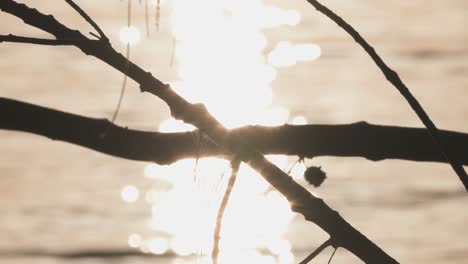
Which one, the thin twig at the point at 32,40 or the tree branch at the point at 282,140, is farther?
the tree branch at the point at 282,140

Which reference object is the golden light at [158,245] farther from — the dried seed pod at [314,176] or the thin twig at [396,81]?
the thin twig at [396,81]

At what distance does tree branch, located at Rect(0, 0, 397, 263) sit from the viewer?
0.96m

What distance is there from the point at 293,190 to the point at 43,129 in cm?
79

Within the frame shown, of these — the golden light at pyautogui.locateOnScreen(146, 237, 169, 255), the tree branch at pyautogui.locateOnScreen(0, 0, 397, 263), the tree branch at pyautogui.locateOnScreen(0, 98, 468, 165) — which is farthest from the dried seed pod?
the golden light at pyautogui.locateOnScreen(146, 237, 169, 255)

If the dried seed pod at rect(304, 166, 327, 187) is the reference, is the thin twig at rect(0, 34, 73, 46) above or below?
below

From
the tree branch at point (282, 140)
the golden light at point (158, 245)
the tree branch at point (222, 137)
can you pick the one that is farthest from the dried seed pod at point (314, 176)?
the golden light at point (158, 245)

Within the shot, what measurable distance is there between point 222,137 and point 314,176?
0.67 meters

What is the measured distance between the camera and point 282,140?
165 centimetres

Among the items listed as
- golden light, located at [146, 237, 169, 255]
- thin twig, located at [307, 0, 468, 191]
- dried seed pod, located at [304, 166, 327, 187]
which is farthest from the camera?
golden light, located at [146, 237, 169, 255]

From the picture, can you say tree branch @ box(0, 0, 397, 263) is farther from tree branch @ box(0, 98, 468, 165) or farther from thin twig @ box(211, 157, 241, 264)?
tree branch @ box(0, 98, 468, 165)

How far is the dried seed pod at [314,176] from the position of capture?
5.30ft

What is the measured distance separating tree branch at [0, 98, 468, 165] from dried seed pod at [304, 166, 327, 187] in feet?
0.10

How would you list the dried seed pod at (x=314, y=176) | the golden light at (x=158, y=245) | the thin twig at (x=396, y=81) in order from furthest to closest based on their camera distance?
1. the golden light at (x=158, y=245)
2. the dried seed pod at (x=314, y=176)
3. the thin twig at (x=396, y=81)

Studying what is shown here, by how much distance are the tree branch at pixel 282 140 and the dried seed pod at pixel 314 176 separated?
31 millimetres
